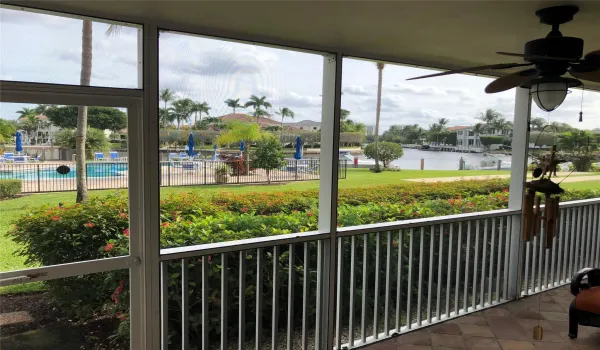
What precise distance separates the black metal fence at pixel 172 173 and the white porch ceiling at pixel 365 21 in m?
0.81

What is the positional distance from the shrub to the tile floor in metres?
2.63

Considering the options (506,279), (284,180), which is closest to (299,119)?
(284,180)

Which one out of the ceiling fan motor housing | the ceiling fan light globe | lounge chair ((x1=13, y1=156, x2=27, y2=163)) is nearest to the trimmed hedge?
lounge chair ((x1=13, y1=156, x2=27, y2=163))

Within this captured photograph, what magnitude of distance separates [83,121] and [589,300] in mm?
3793

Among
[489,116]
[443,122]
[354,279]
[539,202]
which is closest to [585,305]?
[539,202]

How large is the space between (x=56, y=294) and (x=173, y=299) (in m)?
0.79

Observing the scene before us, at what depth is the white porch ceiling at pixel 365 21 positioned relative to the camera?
1.98m

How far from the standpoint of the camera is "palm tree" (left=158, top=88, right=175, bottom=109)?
2445 mm

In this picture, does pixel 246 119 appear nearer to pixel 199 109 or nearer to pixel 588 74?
pixel 199 109

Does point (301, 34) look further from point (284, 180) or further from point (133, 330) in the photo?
point (133, 330)

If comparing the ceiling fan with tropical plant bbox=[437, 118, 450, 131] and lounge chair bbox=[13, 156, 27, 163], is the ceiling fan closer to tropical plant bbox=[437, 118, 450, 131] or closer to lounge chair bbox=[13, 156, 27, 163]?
lounge chair bbox=[13, 156, 27, 163]

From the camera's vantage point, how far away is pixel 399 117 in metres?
4.28

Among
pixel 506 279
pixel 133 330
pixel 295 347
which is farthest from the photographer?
pixel 506 279

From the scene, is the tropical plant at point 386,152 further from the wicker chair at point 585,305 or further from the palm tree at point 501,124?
the wicker chair at point 585,305
